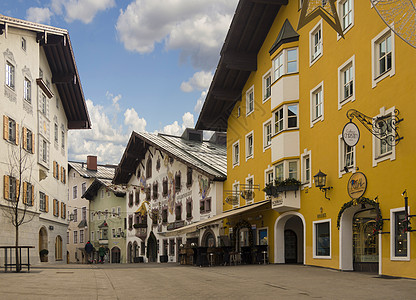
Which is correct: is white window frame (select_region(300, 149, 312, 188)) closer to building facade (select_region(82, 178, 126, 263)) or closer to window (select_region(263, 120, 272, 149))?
window (select_region(263, 120, 272, 149))

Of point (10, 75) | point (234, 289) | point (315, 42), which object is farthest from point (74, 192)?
point (234, 289)

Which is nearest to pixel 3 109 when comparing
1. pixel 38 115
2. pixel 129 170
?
pixel 38 115

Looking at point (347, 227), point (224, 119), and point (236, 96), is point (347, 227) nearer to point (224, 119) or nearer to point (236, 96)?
point (236, 96)

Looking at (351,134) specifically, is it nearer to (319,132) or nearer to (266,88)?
(319,132)

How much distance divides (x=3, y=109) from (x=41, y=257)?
13.8 m

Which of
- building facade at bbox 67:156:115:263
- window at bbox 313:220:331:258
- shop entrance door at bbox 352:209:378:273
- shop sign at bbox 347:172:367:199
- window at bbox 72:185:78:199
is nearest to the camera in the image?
shop sign at bbox 347:172:367:199

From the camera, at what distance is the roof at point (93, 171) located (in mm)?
67062

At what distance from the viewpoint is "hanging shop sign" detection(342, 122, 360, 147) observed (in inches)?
721

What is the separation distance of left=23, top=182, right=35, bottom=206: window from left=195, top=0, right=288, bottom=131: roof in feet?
38.5

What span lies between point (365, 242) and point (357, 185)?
7.56ft

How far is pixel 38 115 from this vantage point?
34.8 meters

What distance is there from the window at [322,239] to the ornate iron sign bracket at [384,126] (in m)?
5.15

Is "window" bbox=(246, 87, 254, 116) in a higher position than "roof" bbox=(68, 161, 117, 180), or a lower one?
higher

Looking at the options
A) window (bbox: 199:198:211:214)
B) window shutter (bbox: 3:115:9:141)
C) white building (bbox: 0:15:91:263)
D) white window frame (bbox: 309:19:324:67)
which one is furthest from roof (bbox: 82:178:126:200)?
white window frame (bbox: 309:19:324:67)
